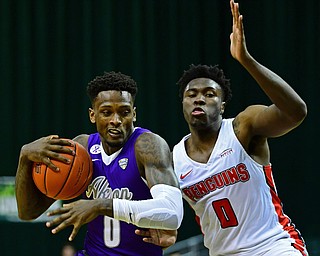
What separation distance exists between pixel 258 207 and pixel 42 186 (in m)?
1.65

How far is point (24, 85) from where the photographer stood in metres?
12.8

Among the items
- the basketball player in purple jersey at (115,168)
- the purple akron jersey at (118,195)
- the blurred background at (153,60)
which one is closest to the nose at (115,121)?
the basketball player in purple jersey at (115,168)

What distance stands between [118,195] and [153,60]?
8249 millimetres

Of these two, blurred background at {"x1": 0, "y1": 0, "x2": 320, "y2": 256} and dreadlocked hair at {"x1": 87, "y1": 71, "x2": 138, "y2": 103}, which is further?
blurred background at {"x1": 0, "y1": 0, "x2": 320, "y2": 256}

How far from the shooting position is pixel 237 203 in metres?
5.39

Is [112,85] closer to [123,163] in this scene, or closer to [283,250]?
[123,163]

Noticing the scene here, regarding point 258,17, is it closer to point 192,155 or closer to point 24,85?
point 24,85

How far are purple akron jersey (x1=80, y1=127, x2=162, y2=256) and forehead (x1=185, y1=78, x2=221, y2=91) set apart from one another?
0.82 meters

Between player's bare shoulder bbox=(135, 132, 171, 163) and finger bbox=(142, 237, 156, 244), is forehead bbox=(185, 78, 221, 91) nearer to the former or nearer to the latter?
player's bare shoulder bbox=(135, 132, 171, 163)

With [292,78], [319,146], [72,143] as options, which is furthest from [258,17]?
[72,143]

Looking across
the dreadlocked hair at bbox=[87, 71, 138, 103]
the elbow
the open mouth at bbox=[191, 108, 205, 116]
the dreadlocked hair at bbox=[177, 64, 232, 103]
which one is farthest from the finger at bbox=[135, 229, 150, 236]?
the dreadlocked hair at bbox=[177, 64, 232, 103]

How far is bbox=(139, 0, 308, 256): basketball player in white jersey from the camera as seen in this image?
5328 mm

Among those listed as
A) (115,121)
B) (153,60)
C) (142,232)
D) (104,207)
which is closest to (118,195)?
(142,232)

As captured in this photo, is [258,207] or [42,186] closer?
[42,186]
